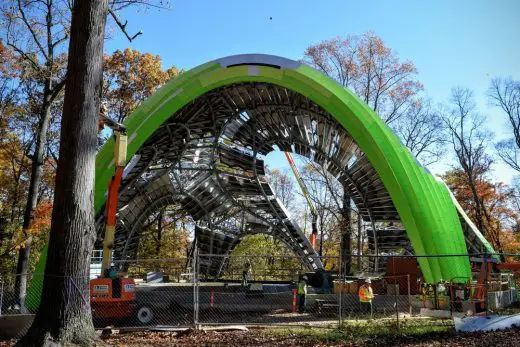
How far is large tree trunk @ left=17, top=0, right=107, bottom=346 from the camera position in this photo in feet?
29.5

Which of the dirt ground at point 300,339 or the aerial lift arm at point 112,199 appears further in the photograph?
the aerial lift arm at point 112,199

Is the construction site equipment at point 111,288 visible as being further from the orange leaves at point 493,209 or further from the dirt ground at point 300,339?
the orange leaves at point 493,209

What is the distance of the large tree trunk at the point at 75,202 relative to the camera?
900cm

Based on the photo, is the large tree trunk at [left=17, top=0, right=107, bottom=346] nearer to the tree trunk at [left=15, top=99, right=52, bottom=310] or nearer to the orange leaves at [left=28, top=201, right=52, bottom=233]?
the tree trunk at [left=15, top=99, right=52, bottom=310]

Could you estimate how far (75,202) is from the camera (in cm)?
923

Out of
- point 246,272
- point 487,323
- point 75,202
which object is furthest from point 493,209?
point 75,202

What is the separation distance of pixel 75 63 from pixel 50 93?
11777mm

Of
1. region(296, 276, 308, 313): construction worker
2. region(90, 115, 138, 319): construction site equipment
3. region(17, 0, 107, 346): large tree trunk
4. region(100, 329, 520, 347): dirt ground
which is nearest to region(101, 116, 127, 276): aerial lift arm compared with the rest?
region(90, 115, 138, 319): construction site equipment

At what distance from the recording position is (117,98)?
3434 centimetres

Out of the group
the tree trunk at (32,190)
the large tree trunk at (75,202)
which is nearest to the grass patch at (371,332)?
the large tree trunk at (75,202)

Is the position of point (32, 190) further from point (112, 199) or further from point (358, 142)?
point (358, 142)

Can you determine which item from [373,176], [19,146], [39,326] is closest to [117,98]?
[19,146]

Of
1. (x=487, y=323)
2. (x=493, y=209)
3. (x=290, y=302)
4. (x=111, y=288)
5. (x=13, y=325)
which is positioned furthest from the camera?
(x=493, y=209)

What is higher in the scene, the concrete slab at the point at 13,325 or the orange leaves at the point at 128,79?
the orange leaves at the point at 128,79
